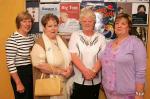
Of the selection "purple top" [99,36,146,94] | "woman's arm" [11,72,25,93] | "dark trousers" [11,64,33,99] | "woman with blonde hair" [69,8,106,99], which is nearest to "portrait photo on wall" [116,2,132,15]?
"woman with blonde hair" [69,8,106,99]

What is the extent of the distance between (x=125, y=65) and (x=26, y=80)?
989mm

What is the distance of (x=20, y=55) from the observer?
2.51 meters

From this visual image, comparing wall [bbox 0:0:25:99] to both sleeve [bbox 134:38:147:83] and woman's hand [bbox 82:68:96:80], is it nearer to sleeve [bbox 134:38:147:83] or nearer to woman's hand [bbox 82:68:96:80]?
woman's hand [bbox 82:68:96:80]

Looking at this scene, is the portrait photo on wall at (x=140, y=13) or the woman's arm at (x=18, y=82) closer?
the woman's arm at (x=18, y=82)

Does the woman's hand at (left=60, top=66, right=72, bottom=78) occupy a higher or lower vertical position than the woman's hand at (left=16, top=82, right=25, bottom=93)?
higher

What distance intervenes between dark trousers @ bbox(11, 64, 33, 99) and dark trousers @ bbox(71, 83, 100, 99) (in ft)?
1.49

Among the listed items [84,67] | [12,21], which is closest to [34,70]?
[84,67]

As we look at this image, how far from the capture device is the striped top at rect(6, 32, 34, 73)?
8.11 feet

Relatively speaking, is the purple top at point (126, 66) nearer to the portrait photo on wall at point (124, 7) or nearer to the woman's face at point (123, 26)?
the woman's face at point (123, 26)

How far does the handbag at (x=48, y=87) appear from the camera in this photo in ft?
7.61

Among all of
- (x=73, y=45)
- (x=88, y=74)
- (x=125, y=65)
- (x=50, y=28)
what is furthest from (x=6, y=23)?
(x=125, y=65)

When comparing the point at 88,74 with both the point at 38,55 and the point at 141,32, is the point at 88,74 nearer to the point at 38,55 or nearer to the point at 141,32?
the point at 38,55

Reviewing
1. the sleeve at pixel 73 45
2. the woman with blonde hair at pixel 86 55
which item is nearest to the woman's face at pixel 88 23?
the woman with blonde hair at pixel 86 55

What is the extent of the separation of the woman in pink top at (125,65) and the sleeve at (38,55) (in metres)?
0.56
